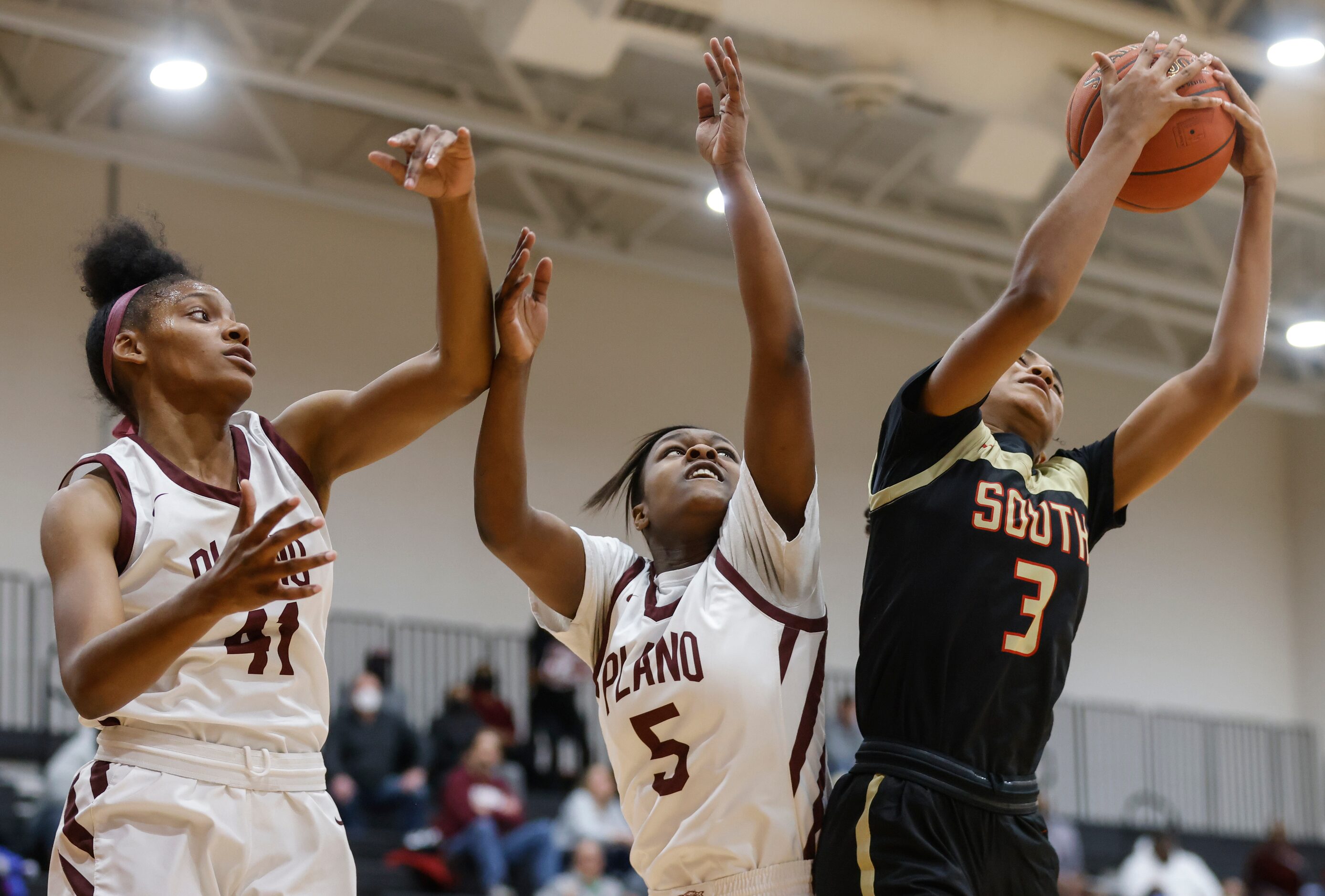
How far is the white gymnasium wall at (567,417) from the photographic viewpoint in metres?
13.0

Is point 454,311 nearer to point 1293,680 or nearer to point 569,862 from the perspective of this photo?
point 569,862

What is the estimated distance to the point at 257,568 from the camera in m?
2.55

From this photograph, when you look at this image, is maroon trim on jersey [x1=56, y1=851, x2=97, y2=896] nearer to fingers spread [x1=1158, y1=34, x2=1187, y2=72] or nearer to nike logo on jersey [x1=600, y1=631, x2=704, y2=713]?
nike logo on jersey [x1=600, y1=631, x2=704, y2=713]

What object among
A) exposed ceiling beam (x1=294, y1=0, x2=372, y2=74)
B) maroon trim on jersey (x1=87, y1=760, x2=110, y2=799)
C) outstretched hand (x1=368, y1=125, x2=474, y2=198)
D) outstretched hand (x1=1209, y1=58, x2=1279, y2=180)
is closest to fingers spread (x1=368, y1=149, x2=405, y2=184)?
outstretched hand (x1=368, y1=125, x2=474, y2=198)

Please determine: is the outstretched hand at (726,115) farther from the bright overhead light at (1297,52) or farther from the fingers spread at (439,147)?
the bright overhead light at (1297,52)

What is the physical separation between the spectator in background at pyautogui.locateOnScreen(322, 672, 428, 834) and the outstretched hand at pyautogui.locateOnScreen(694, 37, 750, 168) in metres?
8.03

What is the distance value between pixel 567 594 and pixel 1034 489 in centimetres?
108

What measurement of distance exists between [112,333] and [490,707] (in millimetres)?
9364

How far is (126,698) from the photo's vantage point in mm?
2691

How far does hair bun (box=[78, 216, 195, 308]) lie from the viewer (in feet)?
11.3

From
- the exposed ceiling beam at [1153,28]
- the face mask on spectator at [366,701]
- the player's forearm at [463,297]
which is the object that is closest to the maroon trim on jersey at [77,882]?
the player's forearm at [463,297]

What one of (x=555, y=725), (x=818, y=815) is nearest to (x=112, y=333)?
(x=818, y=815)

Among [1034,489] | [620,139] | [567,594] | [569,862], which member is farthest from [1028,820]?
[620,139]

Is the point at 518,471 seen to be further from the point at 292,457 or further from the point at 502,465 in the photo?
the point at 292,457
